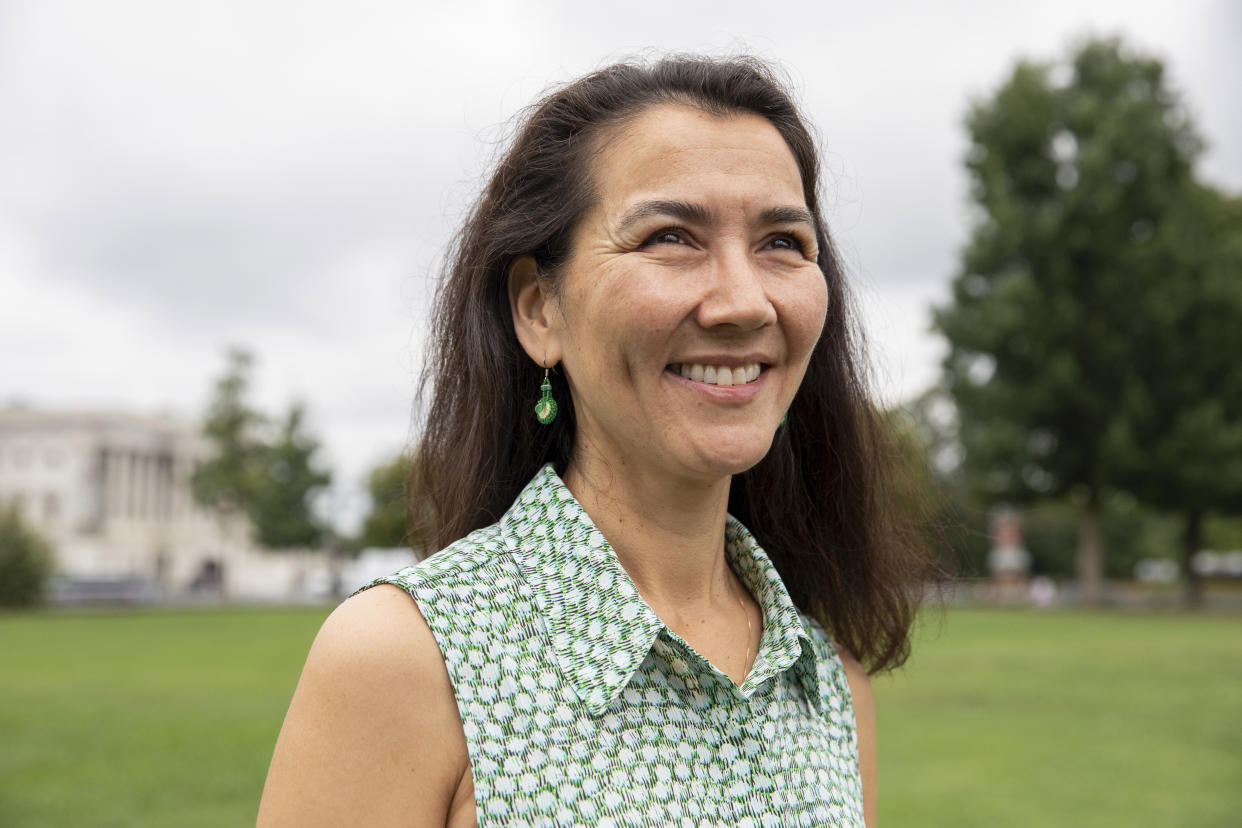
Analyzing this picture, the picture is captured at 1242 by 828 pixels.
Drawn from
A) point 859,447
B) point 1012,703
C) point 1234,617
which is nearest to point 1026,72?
point 1234,617

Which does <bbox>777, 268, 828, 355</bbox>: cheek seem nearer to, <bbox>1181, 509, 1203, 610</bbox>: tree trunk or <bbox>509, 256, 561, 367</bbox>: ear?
<bbox>509, 256, 561, 367</bbox>: ear

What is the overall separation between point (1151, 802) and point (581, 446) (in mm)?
9174

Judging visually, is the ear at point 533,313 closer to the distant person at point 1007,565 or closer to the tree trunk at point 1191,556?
the tree trunk at point 1191,556

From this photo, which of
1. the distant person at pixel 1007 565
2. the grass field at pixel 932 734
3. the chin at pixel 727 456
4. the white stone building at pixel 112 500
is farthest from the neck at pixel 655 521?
the white stone building at pixel 112 500

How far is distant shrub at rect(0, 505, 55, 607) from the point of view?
54.1 meters

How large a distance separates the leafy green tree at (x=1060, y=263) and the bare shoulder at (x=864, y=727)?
36761 millimetres

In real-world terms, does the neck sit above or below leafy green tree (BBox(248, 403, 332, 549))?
above

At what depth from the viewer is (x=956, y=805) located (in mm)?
9773

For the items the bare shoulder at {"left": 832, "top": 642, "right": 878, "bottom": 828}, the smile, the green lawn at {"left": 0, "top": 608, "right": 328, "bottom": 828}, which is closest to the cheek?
the smile

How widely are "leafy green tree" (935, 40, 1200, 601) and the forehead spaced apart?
37.2m

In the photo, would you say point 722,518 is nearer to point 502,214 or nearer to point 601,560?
point 601,560

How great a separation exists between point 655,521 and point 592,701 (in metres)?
0.39

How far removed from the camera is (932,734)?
43.2 feet

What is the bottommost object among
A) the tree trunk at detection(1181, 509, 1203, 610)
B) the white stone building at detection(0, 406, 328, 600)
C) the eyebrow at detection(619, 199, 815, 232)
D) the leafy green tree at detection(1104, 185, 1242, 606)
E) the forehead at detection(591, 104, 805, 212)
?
the white stone building at detection(0, 406, 328, 600)
